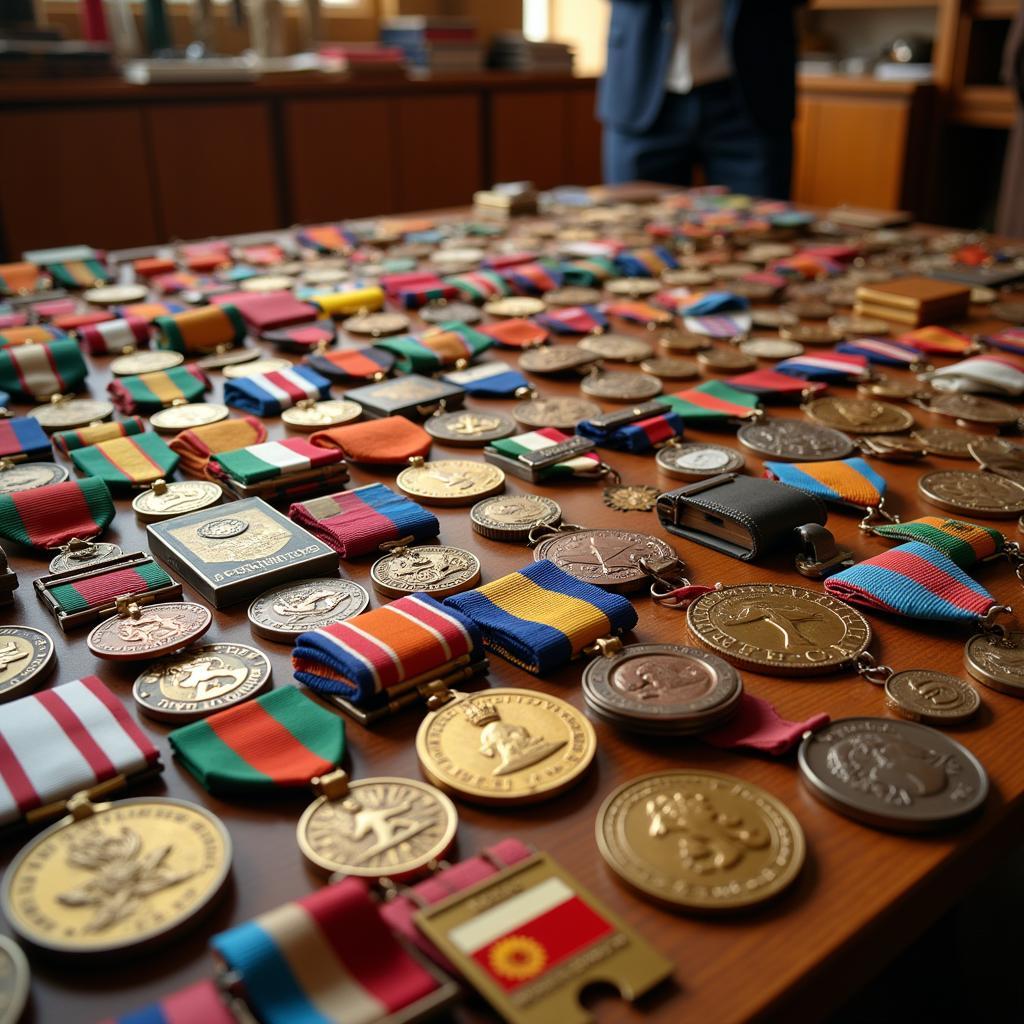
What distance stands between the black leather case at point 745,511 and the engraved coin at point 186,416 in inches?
30.6

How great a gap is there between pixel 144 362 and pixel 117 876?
140cm

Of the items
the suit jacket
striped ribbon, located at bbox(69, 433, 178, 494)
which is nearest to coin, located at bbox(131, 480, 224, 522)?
striped ribbon, located at bbox(69, 433, 178, 494)

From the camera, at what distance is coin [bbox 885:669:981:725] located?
92cm

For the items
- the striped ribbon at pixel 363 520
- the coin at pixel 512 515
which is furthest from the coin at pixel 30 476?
the coin at pixel 512 515

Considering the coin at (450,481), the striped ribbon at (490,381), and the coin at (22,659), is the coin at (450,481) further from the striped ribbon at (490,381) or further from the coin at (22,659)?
the coin at (22,659)

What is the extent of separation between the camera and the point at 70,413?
67.4 inches

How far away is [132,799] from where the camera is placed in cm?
81

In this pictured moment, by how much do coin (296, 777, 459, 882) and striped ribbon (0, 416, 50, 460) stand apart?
3.13 ft

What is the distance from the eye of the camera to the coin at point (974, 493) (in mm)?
1338

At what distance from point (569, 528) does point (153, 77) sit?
175 inches

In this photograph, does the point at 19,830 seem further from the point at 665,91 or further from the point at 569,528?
the point at 665,91

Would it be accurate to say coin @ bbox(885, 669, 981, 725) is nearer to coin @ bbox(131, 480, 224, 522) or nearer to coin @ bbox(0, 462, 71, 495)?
coin @ bbox(131, 480, 224, 522)

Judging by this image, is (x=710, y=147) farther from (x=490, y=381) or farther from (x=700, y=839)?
(x=700, y=839)

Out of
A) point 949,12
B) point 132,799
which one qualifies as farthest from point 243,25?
point 132,799
